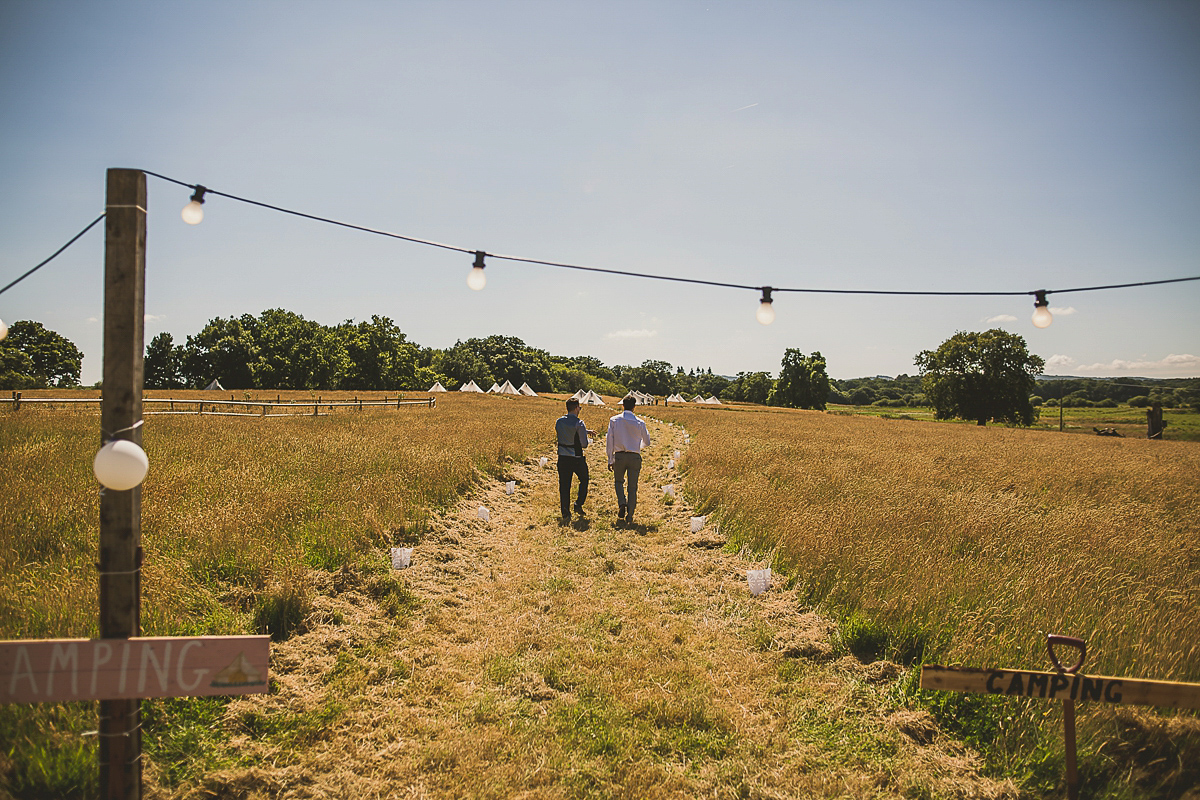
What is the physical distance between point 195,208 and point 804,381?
330 feet

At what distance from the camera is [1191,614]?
187 inches

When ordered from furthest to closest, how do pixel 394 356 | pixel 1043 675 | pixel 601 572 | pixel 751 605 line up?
pixel 394 356 → pixel 601 572 → pixel 751 605 → pixel 1043 675

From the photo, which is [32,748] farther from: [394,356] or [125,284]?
[394,356]

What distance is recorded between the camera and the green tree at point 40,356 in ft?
181

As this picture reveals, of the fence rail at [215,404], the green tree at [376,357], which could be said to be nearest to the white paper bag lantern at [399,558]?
the fence rail at [215,404]

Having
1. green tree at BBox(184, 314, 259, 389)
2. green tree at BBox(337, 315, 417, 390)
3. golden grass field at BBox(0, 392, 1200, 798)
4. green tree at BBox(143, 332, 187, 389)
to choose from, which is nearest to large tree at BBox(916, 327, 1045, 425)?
golden grass field at BBox(0, 392, 1200, 798)

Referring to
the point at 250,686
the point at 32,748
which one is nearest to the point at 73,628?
the point at 32,748

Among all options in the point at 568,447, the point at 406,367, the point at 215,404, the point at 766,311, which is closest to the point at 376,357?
the point at 406,367

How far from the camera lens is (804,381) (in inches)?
3723

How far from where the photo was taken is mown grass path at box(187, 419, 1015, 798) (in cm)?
312

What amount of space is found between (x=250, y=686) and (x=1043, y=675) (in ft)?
15.1

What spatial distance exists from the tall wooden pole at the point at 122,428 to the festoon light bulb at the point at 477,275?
2781mm

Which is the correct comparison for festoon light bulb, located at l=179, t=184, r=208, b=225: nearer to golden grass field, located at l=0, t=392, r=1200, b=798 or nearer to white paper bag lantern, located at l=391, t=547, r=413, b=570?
golden grass field, located at l=0, t=392, r=1200, b=798

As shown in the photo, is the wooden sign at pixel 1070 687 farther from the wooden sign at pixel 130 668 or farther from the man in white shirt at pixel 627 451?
the man in white shirt at pixel 627 451
